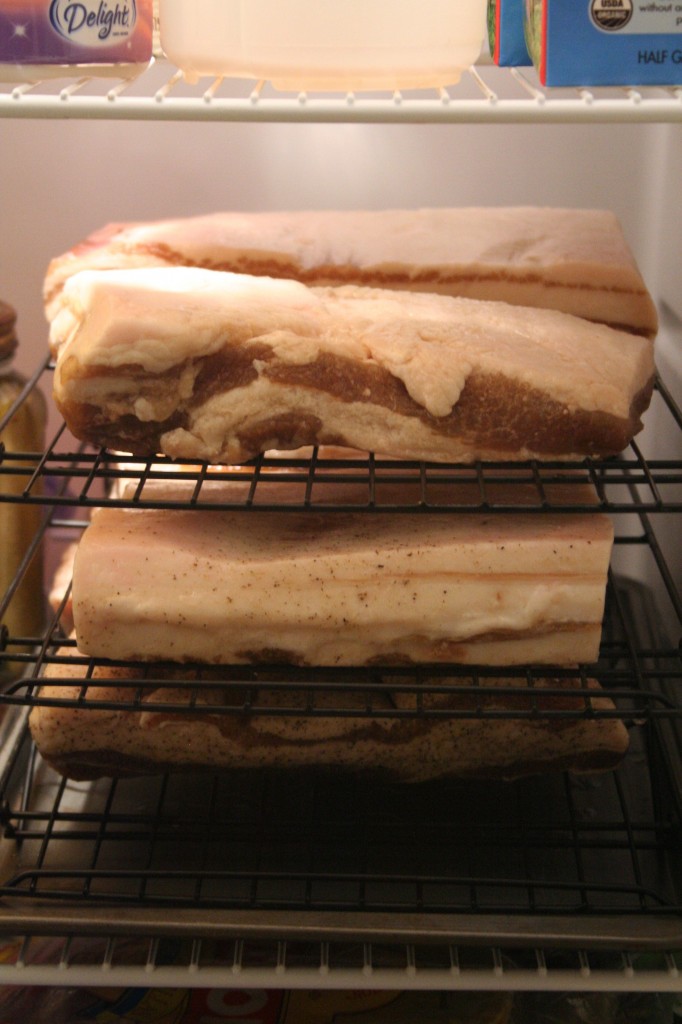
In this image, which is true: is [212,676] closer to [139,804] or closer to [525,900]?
[139,804]

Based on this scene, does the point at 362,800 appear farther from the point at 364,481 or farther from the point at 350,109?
the point at 350,109

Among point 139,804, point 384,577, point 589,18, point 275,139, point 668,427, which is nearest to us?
point 589,18

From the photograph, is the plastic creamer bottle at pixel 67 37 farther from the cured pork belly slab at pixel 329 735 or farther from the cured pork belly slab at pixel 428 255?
the cured pork belly slab at pixel 329 735

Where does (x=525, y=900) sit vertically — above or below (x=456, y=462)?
below

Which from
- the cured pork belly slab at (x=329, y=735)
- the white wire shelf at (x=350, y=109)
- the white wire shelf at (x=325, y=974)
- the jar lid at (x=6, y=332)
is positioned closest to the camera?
the white wire shelf at (x=350, y=109)

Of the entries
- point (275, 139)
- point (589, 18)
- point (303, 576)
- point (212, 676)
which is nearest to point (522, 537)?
point (303, 576)

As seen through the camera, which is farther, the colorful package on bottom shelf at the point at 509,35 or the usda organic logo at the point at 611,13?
the colorful package on bottom shelf at the point at 509,35

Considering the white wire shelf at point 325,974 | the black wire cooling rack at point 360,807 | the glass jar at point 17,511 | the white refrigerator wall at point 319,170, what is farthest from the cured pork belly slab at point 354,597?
the white refrigerator wall at point 319,170

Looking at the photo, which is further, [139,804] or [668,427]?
[668,427]

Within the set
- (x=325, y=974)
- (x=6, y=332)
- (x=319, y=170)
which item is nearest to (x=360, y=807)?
(x=325, y=974)
